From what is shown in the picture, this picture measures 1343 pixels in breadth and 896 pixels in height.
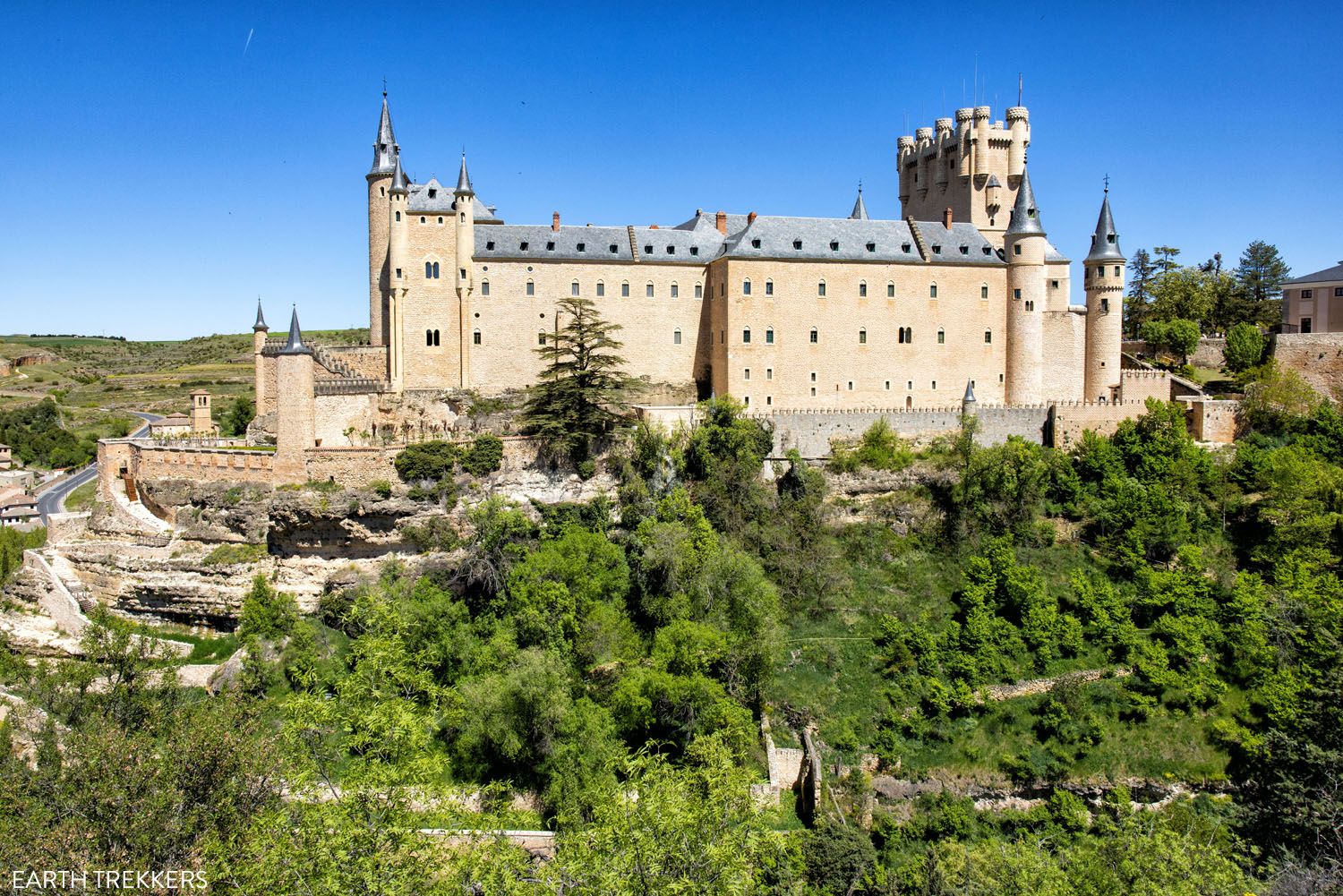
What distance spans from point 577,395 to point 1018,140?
24.2 metres

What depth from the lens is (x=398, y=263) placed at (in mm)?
38719

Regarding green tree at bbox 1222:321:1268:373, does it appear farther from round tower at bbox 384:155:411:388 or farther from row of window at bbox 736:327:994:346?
round tower at bbox 384:155:411:388

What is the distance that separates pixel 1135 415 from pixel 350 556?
31.5 meters

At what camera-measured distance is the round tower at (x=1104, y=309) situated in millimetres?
40812

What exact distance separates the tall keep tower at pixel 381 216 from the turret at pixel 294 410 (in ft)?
18.5

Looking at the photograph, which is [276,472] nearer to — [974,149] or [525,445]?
[525,445]

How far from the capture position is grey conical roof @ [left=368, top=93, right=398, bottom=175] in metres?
39.3

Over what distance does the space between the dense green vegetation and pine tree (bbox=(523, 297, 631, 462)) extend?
1838 mm

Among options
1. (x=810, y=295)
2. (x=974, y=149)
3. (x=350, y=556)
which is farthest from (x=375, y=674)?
(x=974, y=149)

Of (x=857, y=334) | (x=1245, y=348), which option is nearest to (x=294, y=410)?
(x=857, y=334)

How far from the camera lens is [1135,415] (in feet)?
129

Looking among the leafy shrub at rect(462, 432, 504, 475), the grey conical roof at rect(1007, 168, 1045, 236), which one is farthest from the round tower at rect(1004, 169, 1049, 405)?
the leafy shrub at rect(462, 432, 504, 475)

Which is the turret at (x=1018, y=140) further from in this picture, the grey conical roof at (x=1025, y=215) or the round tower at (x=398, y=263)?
the round tower at (x=398, y=263)

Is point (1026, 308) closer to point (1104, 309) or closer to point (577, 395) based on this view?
point (1104, 309)
